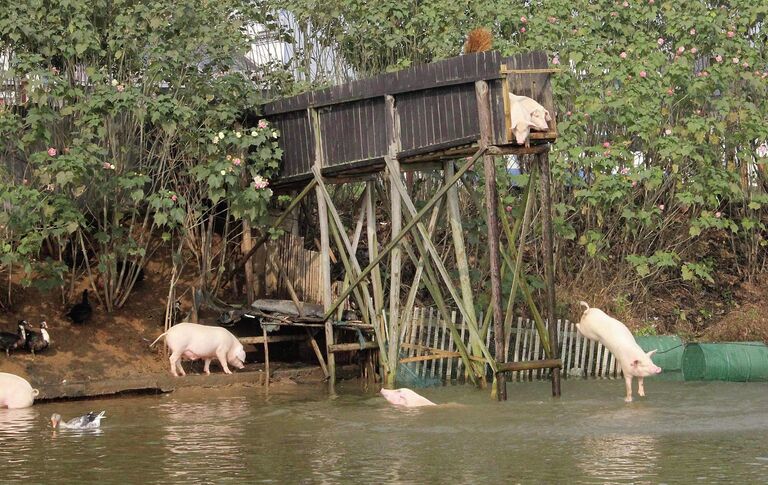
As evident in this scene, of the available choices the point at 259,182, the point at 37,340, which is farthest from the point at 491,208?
the point at 37,340

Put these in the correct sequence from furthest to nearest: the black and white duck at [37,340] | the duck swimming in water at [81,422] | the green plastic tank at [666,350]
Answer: the green plastic tank at [666,350] → the black and white duck at [37,340] → the duck swimming in water at [81,422]

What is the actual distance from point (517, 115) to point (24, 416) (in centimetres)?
664

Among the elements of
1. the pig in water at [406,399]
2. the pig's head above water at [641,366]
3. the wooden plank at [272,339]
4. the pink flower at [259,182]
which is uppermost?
the pink flower at [259,182]

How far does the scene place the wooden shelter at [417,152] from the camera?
50.3 feet

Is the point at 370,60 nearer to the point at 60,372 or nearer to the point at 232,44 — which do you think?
the point at 232,44

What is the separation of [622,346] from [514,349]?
2968 millimetres

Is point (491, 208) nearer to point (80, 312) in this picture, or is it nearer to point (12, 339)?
point (80, 312)

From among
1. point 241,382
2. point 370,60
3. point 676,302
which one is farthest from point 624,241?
point 241,382

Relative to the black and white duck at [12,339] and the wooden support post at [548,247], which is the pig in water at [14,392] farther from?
the wooden support post at [548,247]

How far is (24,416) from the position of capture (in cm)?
1488

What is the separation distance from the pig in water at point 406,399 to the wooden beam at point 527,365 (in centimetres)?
91

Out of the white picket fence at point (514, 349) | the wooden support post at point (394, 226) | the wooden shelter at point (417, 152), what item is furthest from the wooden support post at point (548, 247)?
the wooden support post at point (394, 226)

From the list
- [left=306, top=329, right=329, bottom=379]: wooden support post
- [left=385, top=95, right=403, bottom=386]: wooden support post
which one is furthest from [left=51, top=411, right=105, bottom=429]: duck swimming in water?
[left=306, top=329, right=329, bottom=379]: wooden support post

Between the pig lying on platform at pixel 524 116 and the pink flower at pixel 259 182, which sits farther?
the pink flower at pixel 259 182
